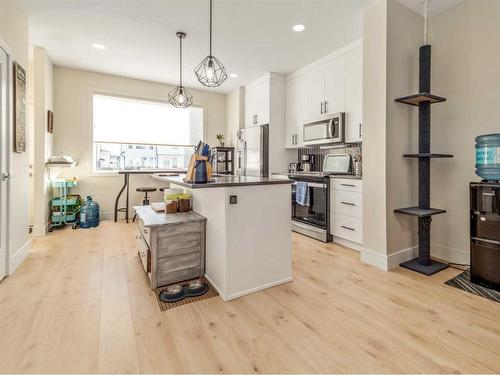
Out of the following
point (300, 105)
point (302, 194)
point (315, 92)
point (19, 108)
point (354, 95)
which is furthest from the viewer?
point (300, 105)

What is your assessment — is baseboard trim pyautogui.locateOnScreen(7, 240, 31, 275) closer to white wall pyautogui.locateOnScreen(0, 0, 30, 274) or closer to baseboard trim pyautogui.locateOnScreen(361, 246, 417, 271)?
white wall pyautogui.locateOnScreen(0, 0, 30, 274)

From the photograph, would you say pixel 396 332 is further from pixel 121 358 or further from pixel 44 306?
pixel 44 306

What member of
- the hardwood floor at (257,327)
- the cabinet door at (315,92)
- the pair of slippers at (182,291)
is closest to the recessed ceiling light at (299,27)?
the cabinet door at (315,92)

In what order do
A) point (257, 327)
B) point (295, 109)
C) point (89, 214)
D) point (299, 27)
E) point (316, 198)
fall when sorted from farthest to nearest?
point (295, 109)
point (89, 214)
point (316, 198)
point (299, 27)
point (257, 327)

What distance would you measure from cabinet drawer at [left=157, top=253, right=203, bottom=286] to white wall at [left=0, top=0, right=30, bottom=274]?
1.54 metres

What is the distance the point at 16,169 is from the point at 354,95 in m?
4.11

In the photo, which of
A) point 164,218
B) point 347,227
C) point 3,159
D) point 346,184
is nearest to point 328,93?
point 346,184

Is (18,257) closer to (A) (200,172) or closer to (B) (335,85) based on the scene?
(A) (200,172)

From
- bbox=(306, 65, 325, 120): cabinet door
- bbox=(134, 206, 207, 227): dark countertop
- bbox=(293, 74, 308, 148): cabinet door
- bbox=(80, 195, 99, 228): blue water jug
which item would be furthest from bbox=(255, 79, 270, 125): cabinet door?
bbox=(80, 195, 99, 228): blue water jug

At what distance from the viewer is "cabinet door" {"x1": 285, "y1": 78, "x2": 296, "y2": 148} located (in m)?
4.71

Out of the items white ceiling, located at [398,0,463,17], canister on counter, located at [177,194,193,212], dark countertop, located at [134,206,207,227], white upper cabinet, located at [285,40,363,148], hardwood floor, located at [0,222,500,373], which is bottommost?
hardwood floor, located at [0,222,500,373]

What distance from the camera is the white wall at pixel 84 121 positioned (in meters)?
4.62

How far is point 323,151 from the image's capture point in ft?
14.8

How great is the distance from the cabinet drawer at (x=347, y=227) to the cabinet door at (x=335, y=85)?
1585mm
